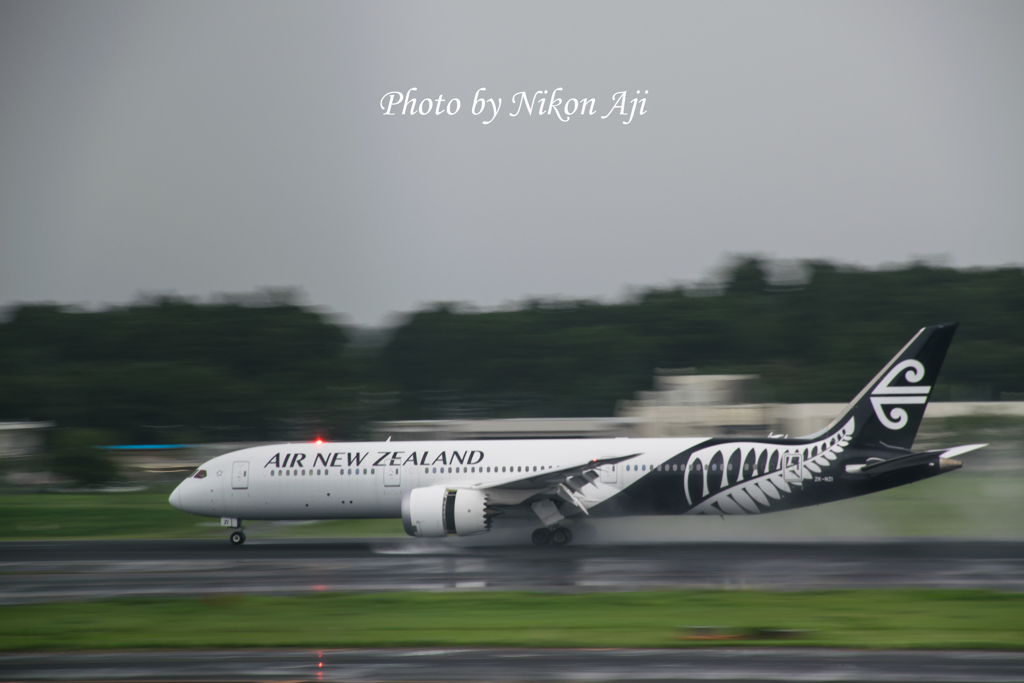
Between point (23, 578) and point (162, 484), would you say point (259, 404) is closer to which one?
point (162, 484)

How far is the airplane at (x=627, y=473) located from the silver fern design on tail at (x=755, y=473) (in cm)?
2

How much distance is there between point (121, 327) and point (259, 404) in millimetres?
18073

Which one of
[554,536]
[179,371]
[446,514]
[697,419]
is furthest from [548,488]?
[179,371]

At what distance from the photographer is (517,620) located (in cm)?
1415

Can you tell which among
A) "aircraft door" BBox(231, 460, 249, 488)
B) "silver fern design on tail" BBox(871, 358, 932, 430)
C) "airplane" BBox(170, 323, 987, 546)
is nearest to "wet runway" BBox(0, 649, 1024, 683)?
"airplane" BBox(170, 323, 987, 546)

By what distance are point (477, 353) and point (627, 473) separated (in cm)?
5577

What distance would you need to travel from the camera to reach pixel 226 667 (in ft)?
38.5

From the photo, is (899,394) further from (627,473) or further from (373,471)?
(373,471)

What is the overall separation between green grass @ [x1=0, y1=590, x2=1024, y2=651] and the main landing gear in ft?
20.5

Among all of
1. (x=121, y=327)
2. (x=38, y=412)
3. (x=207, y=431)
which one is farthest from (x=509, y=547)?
(x=121, y=327)

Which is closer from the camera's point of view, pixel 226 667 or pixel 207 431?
pixel 226 667

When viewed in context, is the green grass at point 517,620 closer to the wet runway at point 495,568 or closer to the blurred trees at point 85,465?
the wet runway at point 495,568

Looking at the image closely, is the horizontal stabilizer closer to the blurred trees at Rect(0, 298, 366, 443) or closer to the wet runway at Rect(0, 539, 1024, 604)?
the wet runway at Rect(0, 539, 1024, 604)

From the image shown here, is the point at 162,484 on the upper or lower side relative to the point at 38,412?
lower
